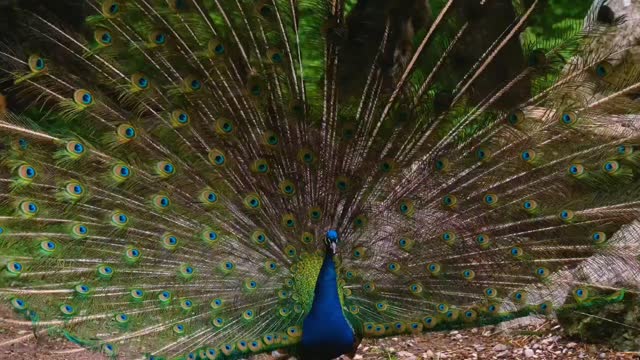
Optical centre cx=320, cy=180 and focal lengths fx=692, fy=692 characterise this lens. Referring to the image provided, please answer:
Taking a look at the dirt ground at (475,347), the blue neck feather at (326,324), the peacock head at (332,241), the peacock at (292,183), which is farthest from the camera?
the dirt ground at (475,347)

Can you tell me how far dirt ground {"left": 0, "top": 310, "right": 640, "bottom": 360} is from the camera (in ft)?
16.1

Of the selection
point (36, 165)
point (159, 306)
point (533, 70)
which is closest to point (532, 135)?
point (533, 70)

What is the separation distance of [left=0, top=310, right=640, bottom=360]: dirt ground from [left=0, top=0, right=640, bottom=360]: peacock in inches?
39.2

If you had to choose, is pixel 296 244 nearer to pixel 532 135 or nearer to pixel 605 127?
pixel 532 135

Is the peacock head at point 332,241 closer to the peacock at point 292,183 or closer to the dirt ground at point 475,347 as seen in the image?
the peacock at point 292,183

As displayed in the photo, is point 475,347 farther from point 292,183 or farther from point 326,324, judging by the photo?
point 292,183

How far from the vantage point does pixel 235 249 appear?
4.02m

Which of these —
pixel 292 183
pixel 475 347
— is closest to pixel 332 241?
pixel 292 183

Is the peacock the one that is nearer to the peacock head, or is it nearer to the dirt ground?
the peacock head

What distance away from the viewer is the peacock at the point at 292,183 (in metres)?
3.73

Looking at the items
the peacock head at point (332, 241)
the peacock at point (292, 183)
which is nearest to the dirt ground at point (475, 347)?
the peacock at point (292, 183)

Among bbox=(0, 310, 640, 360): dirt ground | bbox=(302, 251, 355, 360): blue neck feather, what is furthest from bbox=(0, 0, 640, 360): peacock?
bbox=(0, 310, 640, 360): dirt ground

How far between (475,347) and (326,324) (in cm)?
188

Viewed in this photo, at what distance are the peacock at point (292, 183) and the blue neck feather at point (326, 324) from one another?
0.01 m
